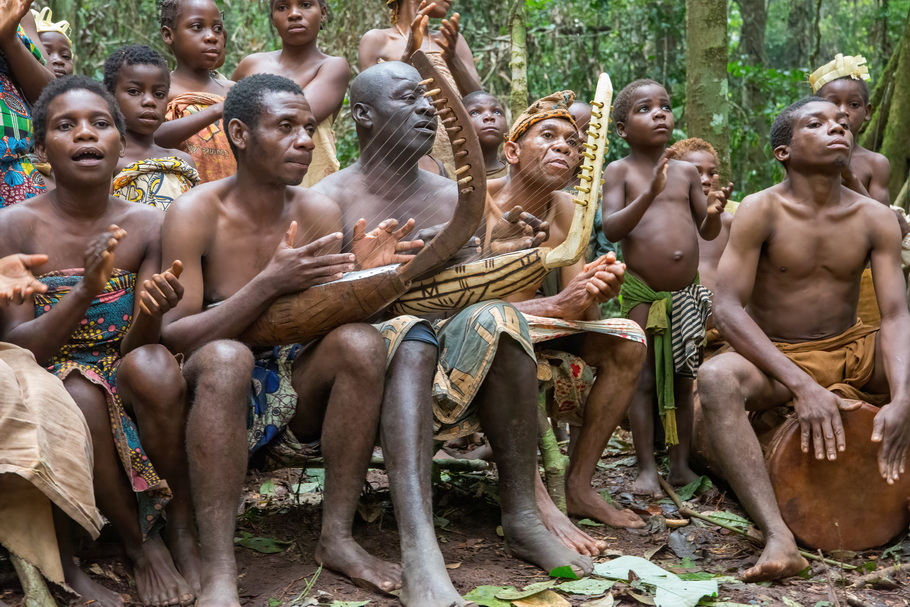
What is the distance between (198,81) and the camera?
5.26 m

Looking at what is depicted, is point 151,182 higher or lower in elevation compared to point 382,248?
higher

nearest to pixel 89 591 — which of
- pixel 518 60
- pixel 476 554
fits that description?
pixel 476 554

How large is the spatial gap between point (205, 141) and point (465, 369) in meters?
2.27

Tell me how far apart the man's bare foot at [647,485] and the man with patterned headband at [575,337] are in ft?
1.46

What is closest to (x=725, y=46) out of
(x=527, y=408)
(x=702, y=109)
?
(x=702, y=109)

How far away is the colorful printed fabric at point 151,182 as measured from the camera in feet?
13.9

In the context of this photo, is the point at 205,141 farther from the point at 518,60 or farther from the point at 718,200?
the point at 718,200

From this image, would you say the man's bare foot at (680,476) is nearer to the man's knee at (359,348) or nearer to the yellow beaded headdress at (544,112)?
the yellow beaded headdress at (544,112)

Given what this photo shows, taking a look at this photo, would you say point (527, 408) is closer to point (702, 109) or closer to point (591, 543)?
point (591, 543)

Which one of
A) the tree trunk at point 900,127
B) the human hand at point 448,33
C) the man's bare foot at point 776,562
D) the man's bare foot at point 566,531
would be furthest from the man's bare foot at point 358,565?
the tree trunk at point 900,127

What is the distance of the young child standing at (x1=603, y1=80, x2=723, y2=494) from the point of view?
15.8 ft

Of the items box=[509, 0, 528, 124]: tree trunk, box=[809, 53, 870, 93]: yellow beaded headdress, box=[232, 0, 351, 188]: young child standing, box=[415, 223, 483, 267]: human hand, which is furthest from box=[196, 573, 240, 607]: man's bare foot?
box=[809, 53, 870, 93]: yellow beaded headdress

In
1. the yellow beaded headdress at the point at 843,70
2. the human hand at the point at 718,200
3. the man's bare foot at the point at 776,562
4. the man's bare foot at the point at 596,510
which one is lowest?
the man's bare foot at the point at 596,510

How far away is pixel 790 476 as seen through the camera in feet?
12.6
